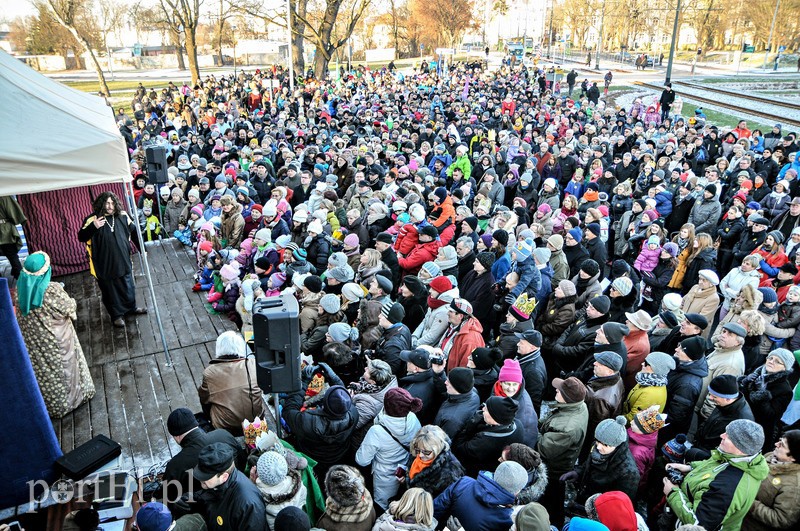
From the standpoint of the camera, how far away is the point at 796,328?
18.0ft

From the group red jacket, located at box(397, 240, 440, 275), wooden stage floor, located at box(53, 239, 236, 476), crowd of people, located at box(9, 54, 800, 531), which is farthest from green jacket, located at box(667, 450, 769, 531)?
red jacket, located at box(397, 240, 440, 275)

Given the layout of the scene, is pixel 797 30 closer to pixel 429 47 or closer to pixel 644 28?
pixel 644 28

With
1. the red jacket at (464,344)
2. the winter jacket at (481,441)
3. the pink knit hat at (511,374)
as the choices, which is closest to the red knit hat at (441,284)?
the red jacket at (464,344)

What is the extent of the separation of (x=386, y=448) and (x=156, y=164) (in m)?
5.45

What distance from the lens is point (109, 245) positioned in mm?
6152

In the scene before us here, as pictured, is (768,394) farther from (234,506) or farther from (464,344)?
(234,506)

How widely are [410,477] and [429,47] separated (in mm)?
76705

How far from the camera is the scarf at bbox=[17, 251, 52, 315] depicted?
15.4 feet

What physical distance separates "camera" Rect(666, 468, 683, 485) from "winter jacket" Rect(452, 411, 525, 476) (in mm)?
1012

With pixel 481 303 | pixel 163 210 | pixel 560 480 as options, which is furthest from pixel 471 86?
pixel 560 480

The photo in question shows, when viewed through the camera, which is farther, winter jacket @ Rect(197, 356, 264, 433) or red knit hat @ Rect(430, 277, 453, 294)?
red knit hat @ Rect(430, 277, 453, 294)

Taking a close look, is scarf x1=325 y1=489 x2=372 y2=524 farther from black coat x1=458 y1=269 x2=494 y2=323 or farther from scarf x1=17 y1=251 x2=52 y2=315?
black coat x1=458 y1=269 x2=494 y2=323

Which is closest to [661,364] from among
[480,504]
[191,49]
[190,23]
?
[480,504]

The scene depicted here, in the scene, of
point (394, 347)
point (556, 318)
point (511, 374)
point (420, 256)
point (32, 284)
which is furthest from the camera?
point (420, 256)
